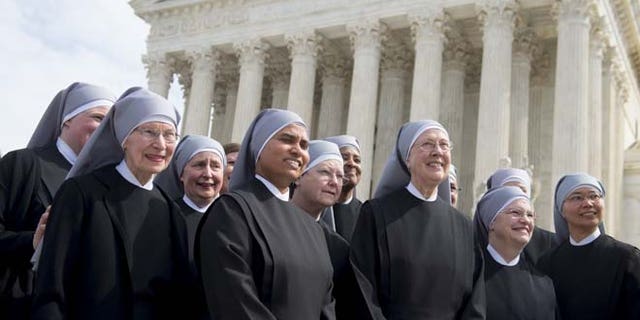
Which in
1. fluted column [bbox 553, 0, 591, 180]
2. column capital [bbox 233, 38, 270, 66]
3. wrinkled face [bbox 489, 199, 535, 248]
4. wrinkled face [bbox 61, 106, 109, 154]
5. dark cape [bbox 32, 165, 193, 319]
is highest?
column capital [bbox 233, 38, 270, 66]

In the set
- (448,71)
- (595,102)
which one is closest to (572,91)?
(595,102)

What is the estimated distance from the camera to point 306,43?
3462 cm

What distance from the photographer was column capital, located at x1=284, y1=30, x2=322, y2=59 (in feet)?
113

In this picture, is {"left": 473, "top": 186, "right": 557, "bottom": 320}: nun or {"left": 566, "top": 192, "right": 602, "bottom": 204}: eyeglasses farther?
{"left": 566, "top": 192, "right": 602, "bottom": 204}: eyeglasses

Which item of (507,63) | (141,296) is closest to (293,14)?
(507,63)

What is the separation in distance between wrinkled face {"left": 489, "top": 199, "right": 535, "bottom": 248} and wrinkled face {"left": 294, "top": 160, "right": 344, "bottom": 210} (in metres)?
1.67

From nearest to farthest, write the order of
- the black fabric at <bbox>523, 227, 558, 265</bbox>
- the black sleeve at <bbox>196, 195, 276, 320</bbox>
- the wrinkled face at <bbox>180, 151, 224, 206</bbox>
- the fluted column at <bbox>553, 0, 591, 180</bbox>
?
the black sleeve at <bbox>196, 195, 276, 320</bbox> < the wrinkled face at <bbox>180, 151, 224, 206</bbox> < the black fabric at <bbox>523, 227, 558, 265</bbox> < the fluted column at <bbox>553, 0, 591, 180</bbox>

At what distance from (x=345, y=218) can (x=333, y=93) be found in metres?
29.1

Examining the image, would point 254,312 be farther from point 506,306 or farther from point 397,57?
point 397,57

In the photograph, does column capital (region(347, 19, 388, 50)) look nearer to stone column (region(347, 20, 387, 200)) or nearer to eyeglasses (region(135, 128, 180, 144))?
stone column (region(347, 20, 387, 200))

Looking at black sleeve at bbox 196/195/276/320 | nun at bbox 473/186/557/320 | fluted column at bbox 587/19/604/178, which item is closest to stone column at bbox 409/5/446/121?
fluted column at bbox 587/19/604/178

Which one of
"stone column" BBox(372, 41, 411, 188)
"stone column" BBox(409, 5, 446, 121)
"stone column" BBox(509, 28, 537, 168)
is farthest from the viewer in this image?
"stone column" BBox(372, 41, 411, 188)

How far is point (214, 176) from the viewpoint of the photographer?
7008 mm

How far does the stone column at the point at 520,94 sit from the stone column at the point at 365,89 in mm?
6068
